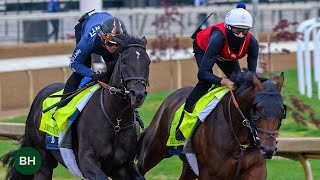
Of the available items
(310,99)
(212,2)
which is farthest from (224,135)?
(212,2)

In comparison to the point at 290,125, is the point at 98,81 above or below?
above

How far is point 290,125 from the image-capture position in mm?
15305

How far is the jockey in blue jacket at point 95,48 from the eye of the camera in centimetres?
923

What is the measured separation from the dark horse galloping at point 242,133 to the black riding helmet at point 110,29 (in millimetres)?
1020

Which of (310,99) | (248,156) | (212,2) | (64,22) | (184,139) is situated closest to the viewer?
(248,156)

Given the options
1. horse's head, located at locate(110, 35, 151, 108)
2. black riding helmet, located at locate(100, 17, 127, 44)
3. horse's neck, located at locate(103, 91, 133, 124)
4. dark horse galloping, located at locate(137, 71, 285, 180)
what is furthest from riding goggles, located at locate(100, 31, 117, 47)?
dark horse galloping, located at locate(137, 71, 285, 180)

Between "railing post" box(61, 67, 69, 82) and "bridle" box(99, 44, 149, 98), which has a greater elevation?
"bridle" box(99, 44, 149, 98)

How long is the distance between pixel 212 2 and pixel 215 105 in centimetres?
1995

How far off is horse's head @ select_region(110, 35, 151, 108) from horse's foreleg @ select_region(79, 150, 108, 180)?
63 cm

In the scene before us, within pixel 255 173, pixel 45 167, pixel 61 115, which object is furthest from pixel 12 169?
pixel 255 173

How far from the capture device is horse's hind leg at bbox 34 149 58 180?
10.4 metres

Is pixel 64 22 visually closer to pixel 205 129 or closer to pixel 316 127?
pixel 316 127

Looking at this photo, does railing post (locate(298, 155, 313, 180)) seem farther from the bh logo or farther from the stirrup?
the bh logo

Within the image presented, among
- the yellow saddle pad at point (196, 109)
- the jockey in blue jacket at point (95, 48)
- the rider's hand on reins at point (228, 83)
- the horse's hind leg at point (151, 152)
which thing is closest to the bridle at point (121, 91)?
the jockey in blue jacket at point (95, 48)
